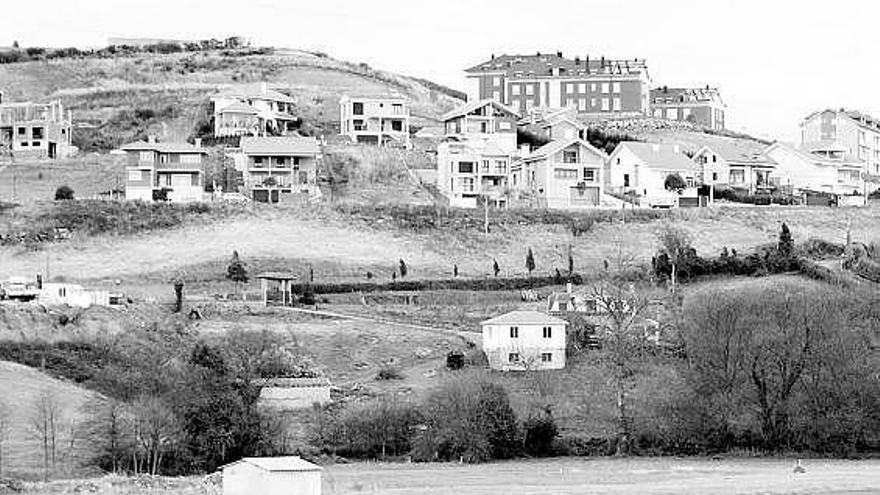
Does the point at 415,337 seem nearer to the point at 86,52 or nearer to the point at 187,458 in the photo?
the point at 187,458

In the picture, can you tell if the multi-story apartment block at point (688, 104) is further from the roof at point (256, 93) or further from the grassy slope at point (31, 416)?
the grassy slope at point (31, 416)

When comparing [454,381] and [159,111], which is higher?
[159,111]

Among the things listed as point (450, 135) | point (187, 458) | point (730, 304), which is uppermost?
point (450, 135)

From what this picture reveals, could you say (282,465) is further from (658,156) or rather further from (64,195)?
(658,156)

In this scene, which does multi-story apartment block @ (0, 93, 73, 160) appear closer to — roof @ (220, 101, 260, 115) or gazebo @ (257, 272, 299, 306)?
roof @ (220, 101, 260, 115)

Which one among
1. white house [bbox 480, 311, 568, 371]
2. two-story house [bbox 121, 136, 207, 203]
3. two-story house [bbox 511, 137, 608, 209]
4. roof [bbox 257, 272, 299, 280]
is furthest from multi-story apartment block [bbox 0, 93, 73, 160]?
white house [bbox 480, 311, 568, 371]

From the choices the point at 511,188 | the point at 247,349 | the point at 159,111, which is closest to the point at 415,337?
the point at 247,349

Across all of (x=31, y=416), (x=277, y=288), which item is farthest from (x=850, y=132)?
(x=31, y=416)
